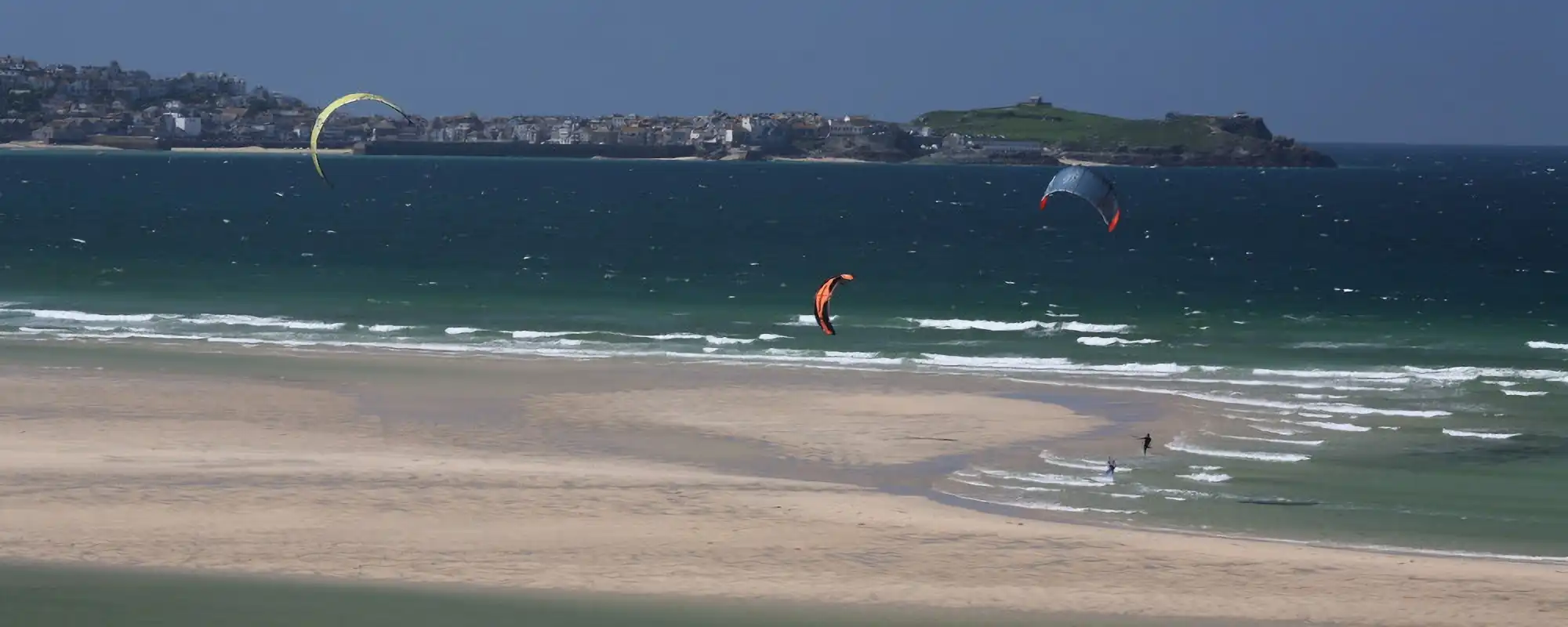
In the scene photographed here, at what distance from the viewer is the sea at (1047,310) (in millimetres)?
19000

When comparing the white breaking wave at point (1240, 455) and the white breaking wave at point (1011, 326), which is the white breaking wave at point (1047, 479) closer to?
the white breaking wave at point (1240, 455)

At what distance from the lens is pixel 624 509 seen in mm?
16703

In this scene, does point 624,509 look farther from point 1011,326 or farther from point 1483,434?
point 1011,326

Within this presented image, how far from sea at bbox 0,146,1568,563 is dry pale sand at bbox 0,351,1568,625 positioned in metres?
1.49

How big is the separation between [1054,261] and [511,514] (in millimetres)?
42313

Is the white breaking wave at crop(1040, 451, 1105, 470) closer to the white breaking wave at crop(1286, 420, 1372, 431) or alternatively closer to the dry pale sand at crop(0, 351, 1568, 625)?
the dry pale sand at crop(0, 351, 1568, 625)

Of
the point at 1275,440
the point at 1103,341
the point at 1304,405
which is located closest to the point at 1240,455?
the point at 1275,440

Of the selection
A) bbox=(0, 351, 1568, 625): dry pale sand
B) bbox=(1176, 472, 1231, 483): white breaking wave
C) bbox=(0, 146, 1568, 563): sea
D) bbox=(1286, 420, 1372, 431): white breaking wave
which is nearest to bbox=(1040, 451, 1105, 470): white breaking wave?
bbox=(0, 146, 1568, 563): sea

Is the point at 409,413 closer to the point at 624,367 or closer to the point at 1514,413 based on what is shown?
the point at 624,367

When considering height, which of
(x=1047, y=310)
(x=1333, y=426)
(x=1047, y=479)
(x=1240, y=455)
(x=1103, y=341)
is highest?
(x=1047, y=310)

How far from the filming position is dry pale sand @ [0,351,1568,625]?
46.6 feet

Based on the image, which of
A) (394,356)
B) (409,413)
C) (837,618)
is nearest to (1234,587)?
(837,618)

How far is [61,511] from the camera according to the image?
52.3 ft

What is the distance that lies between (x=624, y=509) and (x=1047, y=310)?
81.8 feet
